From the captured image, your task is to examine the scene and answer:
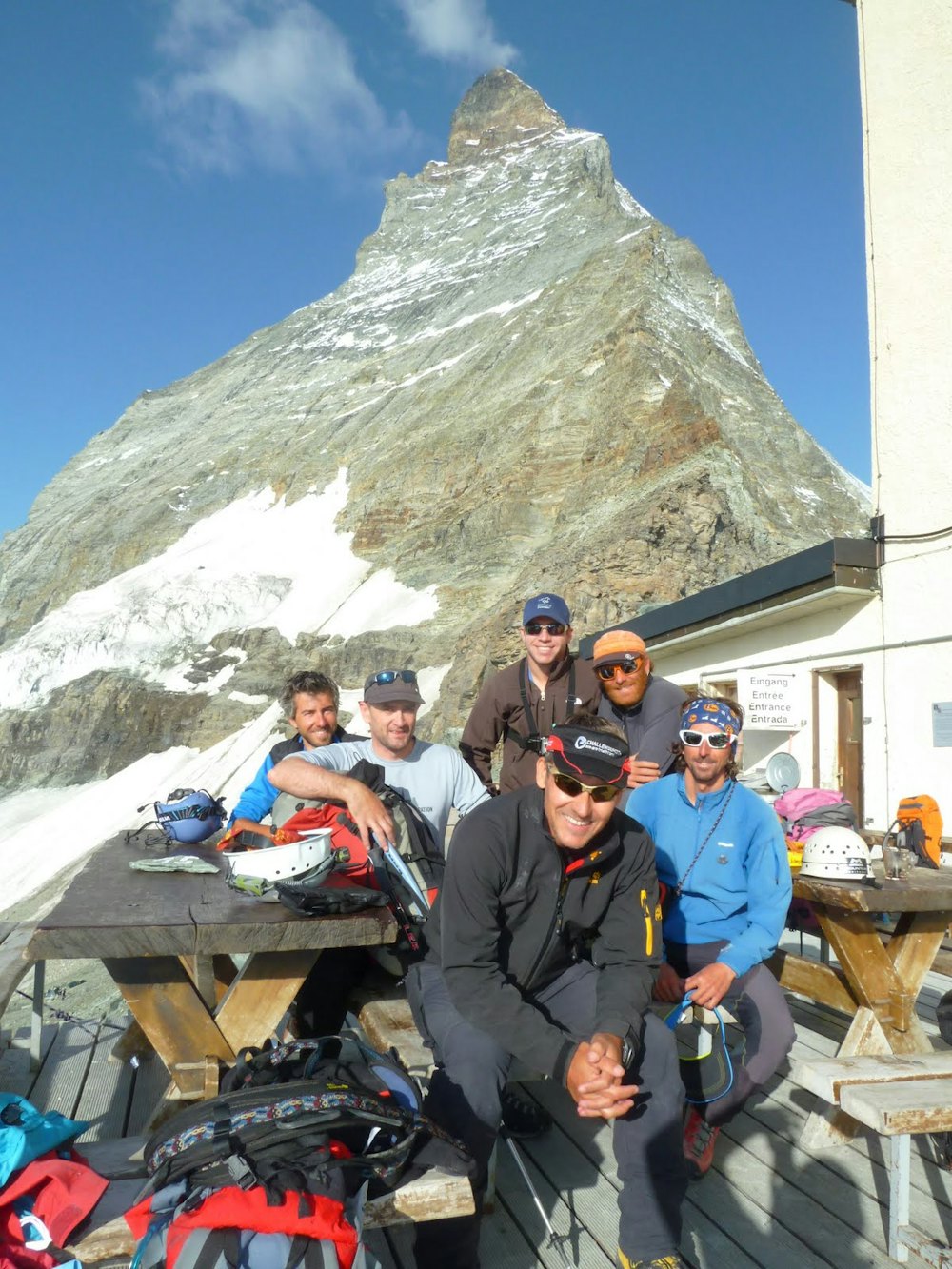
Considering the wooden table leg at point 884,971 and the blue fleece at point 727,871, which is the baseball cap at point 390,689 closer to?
the blue fleece at point 727,871

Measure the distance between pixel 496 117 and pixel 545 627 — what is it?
6297 inches

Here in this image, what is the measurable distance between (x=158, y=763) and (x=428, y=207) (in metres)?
107

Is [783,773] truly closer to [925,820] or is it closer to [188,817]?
[925,820]

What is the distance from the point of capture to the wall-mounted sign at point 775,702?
31.1ft

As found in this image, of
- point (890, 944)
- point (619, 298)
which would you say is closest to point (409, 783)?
point (890, 944)

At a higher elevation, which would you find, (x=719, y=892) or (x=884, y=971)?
(x=719, y=892)

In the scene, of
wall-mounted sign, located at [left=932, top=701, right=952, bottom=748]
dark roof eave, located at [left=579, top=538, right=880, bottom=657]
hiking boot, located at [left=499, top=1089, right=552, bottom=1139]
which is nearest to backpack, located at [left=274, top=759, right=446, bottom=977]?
hiking boot, located at [left=499, top=1089, right=552, bottom=1139]

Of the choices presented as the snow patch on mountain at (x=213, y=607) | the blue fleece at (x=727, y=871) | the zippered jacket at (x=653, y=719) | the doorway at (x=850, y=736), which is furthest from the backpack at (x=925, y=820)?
the snow patch on mountain at (x=213, y=607)

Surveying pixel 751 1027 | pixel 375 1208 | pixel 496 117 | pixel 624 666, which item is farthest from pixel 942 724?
pixel 496 117

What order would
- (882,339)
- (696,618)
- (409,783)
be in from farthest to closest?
(696,618) → (882,339) → (409,783)

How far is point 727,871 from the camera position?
10.8 feet

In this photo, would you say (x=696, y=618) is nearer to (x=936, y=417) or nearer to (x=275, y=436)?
(x=936, y=417)

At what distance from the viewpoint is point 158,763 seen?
112 ft

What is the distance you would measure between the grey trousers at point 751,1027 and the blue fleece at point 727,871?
0.07 metres
